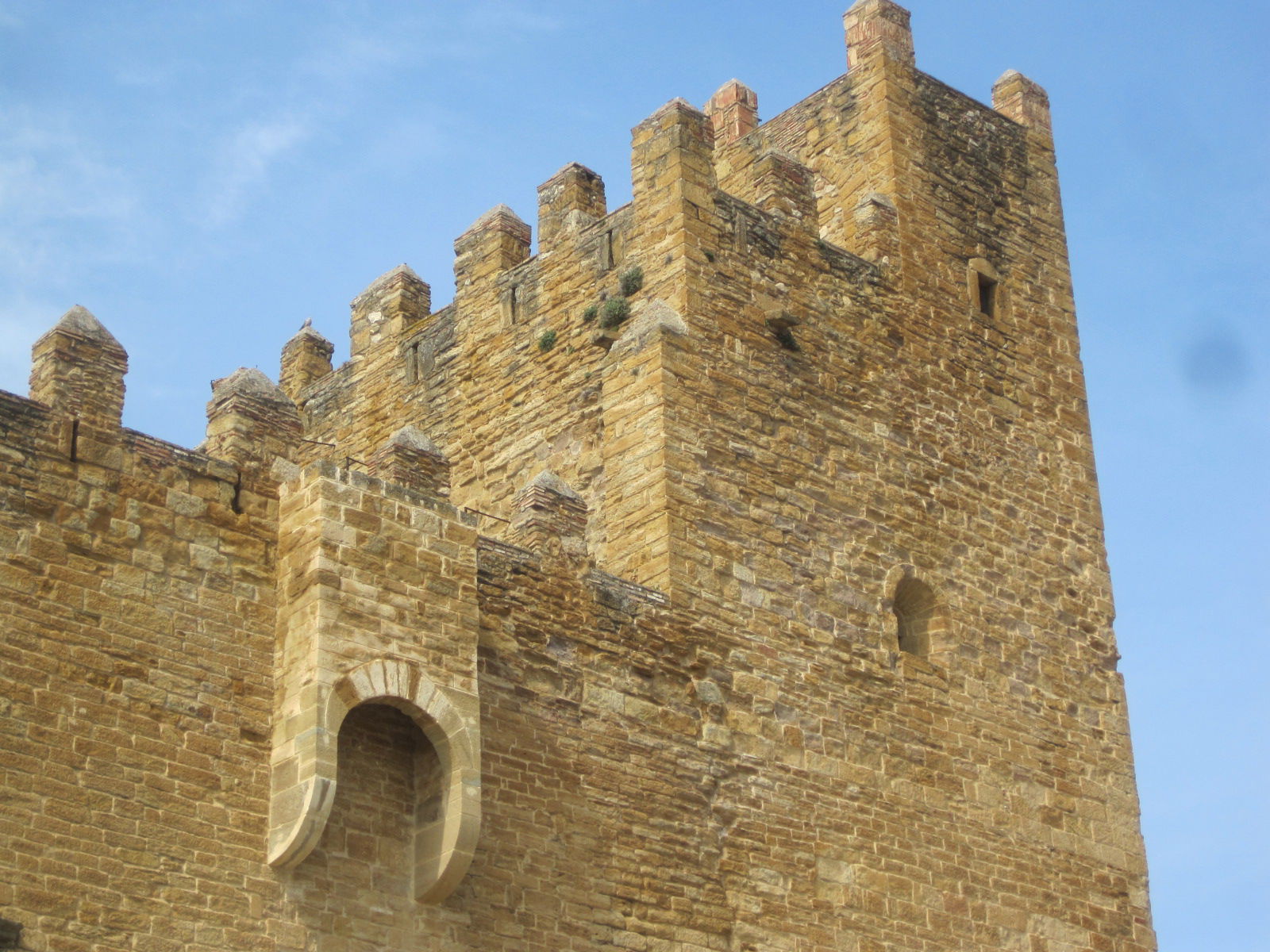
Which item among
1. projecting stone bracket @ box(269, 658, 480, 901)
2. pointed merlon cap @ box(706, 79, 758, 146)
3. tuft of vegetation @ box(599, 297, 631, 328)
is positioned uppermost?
pointed merlon cap @ box(706, 79, 758, 146)

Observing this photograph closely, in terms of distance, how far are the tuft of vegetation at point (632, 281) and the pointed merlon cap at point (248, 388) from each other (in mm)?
3896

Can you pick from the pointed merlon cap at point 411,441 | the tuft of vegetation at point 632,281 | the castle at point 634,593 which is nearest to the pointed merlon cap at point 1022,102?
the castle at point 634,593

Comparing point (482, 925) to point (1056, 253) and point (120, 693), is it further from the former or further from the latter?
point (1056, 253)

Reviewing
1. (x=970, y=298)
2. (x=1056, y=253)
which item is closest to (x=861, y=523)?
(x=970, y=298)

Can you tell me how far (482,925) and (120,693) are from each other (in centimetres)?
263

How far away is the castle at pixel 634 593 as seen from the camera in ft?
42.2

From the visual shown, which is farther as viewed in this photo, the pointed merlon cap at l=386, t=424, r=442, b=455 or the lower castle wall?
the pointed merlon cap at l=386, t=424, r=442, b=455

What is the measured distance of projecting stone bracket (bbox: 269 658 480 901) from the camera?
1292 cm

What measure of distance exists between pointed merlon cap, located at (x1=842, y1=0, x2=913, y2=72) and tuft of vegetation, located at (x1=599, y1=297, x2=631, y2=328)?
359cm

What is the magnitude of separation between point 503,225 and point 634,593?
4780 millimetres

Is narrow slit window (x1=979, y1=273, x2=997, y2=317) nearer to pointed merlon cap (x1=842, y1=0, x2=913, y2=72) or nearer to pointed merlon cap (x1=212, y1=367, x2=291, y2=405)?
pointed merlon cap (x1=842, y1=0, x2=913, y2=72)

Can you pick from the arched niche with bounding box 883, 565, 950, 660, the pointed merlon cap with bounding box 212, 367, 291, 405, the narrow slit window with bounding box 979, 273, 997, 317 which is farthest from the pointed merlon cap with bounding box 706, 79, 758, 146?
the pointed merlon cap with bounding box 212, 367, 291, 405

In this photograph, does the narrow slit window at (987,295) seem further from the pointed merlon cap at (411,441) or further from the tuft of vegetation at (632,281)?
the pointed merlon cap at (411,441)

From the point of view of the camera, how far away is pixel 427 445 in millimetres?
14828
